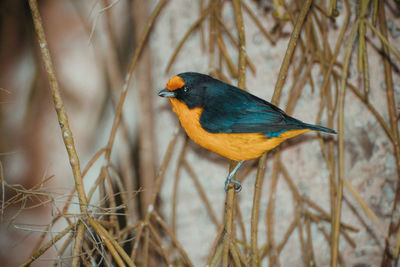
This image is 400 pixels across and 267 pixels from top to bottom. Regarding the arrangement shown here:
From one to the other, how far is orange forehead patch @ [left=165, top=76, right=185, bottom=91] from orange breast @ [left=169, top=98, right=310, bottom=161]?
0.09 meters

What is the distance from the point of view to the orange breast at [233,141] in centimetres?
96

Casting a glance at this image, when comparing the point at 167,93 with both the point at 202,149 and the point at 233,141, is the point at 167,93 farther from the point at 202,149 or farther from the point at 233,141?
the point at 202,149

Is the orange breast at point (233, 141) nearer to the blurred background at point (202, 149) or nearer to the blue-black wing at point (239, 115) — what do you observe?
the blue-black wing at point (239, 115)

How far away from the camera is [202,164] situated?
1.34 m

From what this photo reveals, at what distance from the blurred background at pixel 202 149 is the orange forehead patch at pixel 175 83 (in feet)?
0.44

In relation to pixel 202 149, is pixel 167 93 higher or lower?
higher

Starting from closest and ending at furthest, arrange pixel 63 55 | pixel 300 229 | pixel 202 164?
pixel 300 229, pixel 202 164, pixel 63 55

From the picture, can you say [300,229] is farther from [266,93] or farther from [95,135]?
[95,135]

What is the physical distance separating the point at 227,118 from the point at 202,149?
36 centimetres

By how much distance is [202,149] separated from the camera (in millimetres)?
1347

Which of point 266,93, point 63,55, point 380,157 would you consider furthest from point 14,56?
point 380,157

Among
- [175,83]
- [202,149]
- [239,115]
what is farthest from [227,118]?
[202,149]

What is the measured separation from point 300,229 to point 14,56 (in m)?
1.26

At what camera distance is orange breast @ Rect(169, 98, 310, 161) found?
957mm
